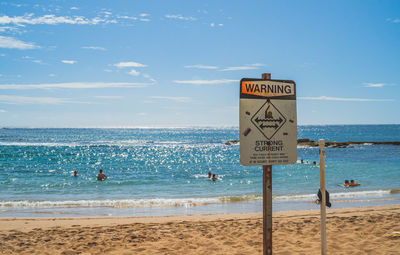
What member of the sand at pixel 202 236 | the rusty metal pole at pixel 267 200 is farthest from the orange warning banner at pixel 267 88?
the sand at pixel 202 236

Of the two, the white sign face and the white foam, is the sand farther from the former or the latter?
the white sign face

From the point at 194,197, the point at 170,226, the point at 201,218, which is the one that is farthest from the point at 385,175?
the point at 170,226

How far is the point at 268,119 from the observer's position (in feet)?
11.7

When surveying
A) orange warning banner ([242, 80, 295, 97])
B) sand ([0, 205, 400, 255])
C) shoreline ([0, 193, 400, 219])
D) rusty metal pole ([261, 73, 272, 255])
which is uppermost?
orange warning banner ([242, 80, 295, 97])

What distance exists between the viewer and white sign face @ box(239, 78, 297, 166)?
3469 millimetres

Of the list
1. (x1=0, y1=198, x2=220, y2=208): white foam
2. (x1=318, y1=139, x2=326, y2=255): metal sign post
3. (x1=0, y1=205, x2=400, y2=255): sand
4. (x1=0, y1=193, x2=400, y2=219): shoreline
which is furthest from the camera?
(x1=0, y1=198, x2=220, y2=208): white foam

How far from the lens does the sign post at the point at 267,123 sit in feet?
11.4

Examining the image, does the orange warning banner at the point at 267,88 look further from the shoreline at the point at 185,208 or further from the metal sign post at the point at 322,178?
the shoreline at the point at 185,208

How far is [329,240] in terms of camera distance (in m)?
8.12

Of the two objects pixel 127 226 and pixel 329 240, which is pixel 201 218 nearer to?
pixel 127 226

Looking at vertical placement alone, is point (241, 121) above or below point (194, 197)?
above

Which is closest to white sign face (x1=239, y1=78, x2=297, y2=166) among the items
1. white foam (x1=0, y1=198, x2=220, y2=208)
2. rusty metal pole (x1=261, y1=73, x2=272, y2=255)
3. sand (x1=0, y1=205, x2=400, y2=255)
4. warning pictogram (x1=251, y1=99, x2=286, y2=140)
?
warning pictogram (x1=251, y1=99, x2=286, y2=140)

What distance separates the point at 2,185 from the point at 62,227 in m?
16.0

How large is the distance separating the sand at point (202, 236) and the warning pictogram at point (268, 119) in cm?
473
